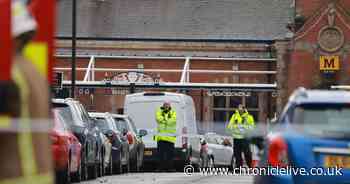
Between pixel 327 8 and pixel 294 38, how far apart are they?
259cm

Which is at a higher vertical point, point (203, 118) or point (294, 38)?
point (294, 38)

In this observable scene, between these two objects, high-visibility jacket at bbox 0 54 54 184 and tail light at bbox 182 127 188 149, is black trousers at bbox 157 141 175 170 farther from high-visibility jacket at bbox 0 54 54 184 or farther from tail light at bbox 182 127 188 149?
high-visibility jacket at bbox 0 54 54 184

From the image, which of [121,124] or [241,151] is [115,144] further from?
[121,124]

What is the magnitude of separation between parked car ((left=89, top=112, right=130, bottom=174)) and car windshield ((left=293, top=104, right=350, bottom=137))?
14.6 meters

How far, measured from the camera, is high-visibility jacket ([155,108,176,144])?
2733cm

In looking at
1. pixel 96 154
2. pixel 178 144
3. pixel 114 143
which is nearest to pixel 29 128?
pixel 96 154

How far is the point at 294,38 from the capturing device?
64438 millimetres

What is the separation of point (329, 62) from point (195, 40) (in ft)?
32.1

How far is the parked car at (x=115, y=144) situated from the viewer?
83.6ft

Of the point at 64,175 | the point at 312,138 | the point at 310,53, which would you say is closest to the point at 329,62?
the point at 310,53

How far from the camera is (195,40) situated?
2719 inches

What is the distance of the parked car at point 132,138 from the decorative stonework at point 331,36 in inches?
1364

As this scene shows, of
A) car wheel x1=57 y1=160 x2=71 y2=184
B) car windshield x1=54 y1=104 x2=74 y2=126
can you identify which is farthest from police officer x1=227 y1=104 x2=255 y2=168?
car wheel x1=57 y1=160 x2=71 y2=184

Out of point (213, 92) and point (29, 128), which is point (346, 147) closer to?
point (29, 128)
